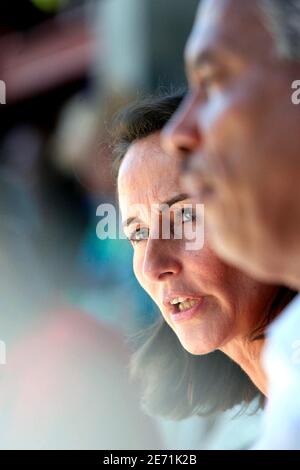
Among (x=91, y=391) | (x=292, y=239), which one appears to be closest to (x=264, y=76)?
(x=292, y=239)

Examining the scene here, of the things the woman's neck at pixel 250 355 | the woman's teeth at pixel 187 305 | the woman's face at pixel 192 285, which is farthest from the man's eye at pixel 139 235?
the woman's neck at pixel 250 355

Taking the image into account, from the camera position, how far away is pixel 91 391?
2877mm

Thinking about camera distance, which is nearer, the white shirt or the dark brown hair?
the white shirt

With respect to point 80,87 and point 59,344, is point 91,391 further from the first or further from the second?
point 80,87

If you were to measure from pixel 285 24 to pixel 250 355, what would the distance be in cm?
106

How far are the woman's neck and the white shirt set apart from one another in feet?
2.50

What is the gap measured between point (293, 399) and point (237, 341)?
34.9 inches

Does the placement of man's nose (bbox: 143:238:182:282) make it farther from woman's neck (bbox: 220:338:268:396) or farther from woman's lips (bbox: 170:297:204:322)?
woman's neck (bbox: 220:338:268:396)

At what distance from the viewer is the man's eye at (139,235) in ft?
6.61

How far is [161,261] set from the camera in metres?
1.91

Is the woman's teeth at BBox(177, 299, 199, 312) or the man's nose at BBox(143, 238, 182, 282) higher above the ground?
the man's nose at BBox(143, 238, 182, 282)

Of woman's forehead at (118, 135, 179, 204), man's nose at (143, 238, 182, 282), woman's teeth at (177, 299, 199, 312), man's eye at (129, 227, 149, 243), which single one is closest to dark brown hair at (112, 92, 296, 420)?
woman's forehead at (118, 135, 179, 204)

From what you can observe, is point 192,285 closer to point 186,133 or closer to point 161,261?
point 161,261

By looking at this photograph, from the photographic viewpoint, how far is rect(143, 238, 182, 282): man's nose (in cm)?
191
